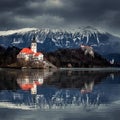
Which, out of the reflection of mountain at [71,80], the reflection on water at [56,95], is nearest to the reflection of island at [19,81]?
the reflection on water at [56,95]

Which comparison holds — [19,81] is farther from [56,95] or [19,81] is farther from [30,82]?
[56,95]

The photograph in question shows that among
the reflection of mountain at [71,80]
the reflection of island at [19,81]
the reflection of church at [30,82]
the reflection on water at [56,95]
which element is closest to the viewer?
the reflection on water at [56,95]

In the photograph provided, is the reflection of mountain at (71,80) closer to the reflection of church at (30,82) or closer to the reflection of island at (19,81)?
the reflection of church at (30,82)

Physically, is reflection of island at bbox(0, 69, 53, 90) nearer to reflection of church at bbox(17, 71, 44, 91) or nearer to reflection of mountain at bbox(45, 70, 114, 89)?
reflection of church at bbox(17, 71, 44, 91)

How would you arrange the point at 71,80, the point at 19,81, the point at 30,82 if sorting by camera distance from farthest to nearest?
the point at 71,80 < the point at 19,81 < the point at 30,82

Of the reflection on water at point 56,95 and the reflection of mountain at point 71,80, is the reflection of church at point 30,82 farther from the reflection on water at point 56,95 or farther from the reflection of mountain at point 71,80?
the reflection of mountain at point 71,80

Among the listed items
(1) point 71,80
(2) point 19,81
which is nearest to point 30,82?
(2) point 19,81

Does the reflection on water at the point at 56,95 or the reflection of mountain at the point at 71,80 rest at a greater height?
the reflection of mountain at the point at 71,80

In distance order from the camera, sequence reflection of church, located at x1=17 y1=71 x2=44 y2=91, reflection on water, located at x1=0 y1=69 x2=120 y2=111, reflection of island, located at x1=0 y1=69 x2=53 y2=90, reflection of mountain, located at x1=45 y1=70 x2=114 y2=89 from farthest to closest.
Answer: reflection of mountain, located at x1=45 y1=70 x2=114 y2=89 → reflection of island, located at x1=0 y1=69 x2=53 y2=90 → reflection of church, located at x1=17 y1=71 x2=44 y2=91 → reflection on water, located at x1=0 y1=69 x2=120 y2=111

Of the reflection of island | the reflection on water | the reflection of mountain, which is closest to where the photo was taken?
the reflection on water

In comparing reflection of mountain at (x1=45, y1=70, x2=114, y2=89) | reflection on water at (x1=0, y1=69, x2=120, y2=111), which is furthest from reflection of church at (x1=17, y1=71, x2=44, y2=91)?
reflection of mountain at (x1=45, y1=70, x2=114, y2=89)

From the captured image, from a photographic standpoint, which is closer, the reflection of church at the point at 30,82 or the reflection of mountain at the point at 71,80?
the reflection of church at the point at 30,82

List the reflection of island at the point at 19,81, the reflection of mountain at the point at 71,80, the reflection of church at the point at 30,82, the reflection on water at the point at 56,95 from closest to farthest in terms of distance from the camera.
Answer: the reflection on water at the point at 56,95 → the reflection of church at the point at 30,82 → the reflection of island at the point at 19,81 → the reflection of mountain at the point at 71,80

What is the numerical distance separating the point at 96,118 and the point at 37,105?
334 inches
